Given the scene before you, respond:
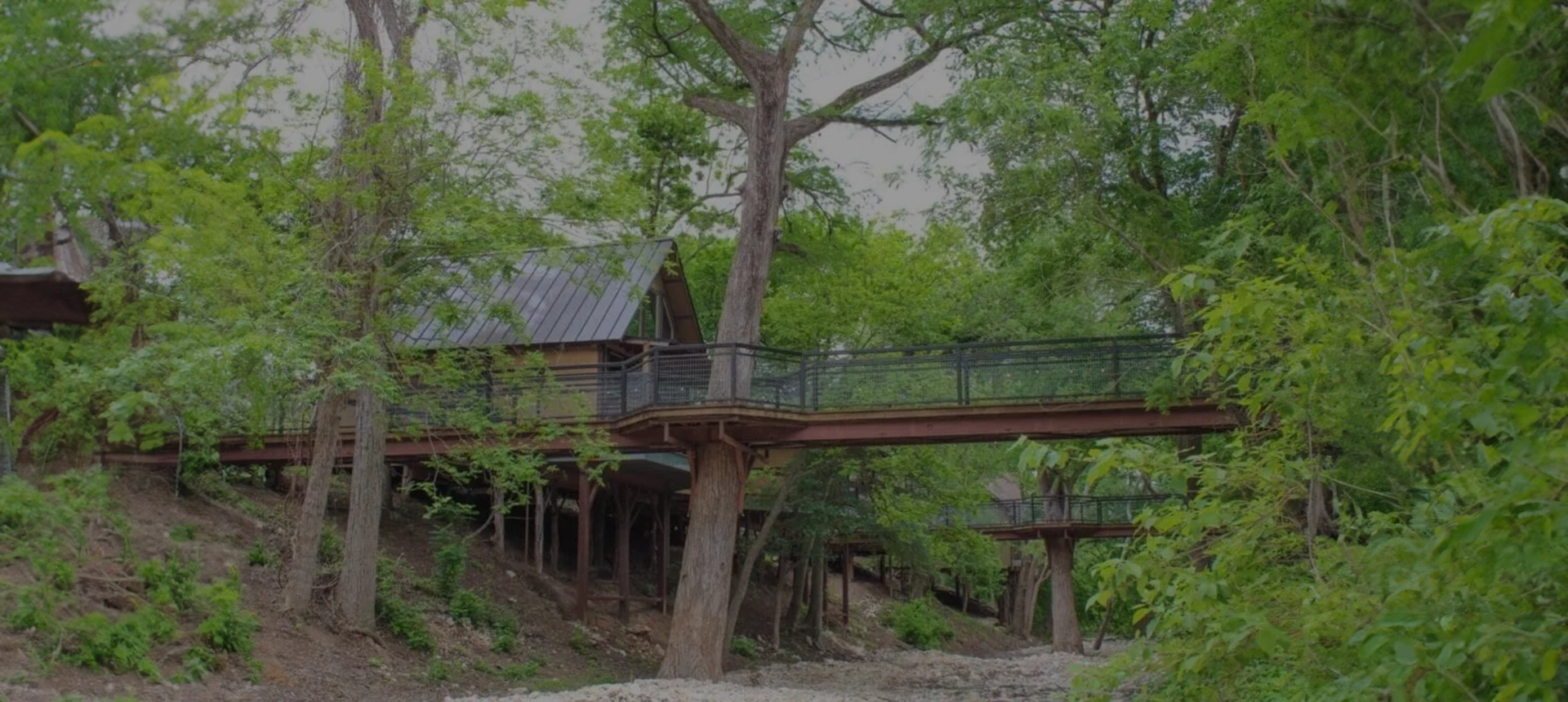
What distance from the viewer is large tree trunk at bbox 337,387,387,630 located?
19250mm

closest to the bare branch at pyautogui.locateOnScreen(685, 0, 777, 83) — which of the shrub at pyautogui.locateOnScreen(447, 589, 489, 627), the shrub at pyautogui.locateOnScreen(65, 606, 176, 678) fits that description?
the shrub at pyautogui.locateOnScreen(447, 589, 489, 627)

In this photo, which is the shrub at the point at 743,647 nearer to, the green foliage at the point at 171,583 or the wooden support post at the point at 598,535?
the wooden support post at the point at 598,535

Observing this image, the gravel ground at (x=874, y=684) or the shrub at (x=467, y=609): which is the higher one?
the shrub at (x=467, y=609)

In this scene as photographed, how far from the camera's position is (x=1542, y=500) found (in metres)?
3.88

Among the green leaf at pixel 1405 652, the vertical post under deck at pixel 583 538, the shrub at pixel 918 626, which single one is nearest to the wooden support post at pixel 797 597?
the shrub at pixel 918 626

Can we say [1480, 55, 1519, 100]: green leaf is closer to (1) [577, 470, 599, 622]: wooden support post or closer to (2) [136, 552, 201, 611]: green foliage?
(2) [136, 552, 201, 611]: green foliage

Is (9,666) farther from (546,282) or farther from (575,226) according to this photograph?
(546,282)

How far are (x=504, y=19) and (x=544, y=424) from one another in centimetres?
585

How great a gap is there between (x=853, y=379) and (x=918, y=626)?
23.8 meters

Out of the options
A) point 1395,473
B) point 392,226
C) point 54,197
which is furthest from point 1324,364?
point 392,226

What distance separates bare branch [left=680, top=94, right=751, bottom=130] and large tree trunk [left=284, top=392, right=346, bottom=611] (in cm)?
801

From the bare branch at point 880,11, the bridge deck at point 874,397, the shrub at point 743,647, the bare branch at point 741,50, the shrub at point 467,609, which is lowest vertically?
the shrub at point 743,647

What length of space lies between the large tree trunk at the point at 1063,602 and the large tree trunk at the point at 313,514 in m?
24.7

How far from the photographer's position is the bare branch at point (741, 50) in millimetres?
21141
